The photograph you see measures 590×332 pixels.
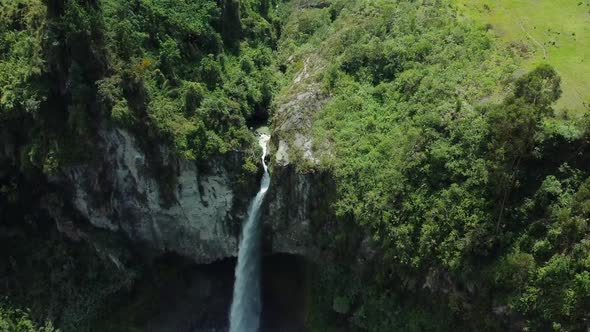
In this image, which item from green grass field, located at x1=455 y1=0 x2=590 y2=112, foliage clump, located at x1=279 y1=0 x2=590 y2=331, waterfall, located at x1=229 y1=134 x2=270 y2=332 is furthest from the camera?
waterfall, located at x1=229 y1=134 x2=270 y2=332

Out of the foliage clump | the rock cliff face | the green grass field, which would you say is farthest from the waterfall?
the green grass field

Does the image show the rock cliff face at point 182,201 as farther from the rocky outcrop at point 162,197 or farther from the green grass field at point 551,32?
the green grass field at point 551,32

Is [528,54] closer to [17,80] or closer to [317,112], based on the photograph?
[317,112]

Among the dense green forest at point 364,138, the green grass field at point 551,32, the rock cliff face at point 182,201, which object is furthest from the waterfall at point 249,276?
the green grass field at point 551,32

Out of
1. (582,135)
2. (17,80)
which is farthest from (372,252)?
(17,80)

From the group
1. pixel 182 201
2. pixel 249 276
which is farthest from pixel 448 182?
pixel 182 201

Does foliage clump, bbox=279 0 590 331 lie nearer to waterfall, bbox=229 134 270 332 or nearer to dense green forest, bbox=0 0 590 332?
dense green forest, bbox=0 0 590 332
